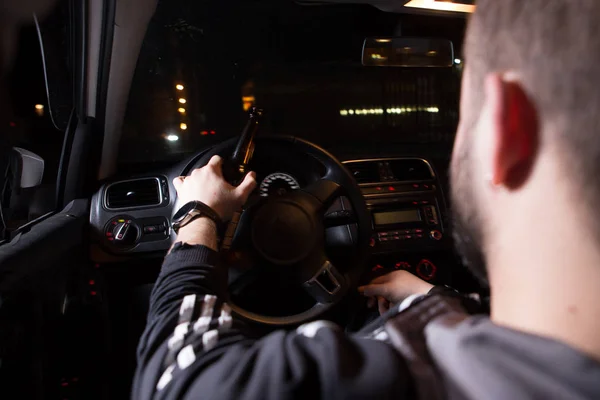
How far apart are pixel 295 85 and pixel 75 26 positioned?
6.47 feet

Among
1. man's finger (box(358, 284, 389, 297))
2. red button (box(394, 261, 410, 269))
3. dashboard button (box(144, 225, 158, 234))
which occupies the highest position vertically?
dashboard button (box(144, 225, 158, 234))

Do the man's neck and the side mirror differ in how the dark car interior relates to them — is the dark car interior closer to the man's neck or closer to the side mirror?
the side mirror

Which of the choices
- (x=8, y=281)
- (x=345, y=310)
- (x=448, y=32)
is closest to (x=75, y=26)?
(x=8, y=281)

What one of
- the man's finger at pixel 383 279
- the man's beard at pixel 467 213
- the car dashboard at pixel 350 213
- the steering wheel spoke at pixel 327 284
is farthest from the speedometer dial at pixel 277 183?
the man's beard at pixel 467 213

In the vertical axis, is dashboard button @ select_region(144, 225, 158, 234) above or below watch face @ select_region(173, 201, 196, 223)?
below

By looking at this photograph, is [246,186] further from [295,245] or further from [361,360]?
[361,360]

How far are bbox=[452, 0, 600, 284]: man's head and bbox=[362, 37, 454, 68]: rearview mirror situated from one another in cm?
164

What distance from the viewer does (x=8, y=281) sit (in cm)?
126

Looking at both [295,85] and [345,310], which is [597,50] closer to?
[345,310]

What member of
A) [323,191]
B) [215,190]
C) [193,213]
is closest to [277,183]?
[323,191]

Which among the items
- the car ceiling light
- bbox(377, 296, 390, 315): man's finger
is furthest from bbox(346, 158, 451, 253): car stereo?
the car ceiling light

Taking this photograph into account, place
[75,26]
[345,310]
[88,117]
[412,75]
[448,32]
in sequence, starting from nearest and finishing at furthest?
[75,26]
[345,310]
[88,117]
[448,32]
[412,75]

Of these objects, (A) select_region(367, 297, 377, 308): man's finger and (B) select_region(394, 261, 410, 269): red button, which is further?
(B) select_region(394, 261, 410, 269): red button

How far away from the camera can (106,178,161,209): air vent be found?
7.13 ft
